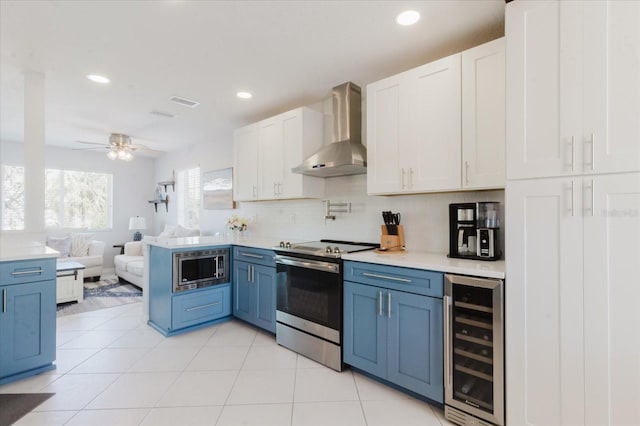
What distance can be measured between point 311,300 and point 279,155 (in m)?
1.75

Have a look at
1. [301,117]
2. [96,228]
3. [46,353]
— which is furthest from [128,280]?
[301,117]

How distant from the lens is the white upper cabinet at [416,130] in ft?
7.40

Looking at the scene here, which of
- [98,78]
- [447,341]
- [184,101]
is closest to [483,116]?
[447,341]

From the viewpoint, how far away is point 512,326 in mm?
1668

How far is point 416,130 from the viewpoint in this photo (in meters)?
2.43

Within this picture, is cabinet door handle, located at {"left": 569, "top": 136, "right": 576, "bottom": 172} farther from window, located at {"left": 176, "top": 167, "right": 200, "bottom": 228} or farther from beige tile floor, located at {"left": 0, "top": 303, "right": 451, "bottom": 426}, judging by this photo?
window, located at {"left": 176, "top": 167, "right": 200, "bottom": 228}

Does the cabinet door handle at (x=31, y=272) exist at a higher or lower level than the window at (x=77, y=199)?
lower

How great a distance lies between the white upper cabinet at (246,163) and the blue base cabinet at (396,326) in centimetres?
205

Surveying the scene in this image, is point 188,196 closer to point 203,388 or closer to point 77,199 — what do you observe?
point 77,199

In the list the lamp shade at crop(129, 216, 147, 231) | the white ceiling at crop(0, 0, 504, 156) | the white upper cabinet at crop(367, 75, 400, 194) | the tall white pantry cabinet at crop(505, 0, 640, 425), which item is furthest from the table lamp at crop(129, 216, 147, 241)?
the tall white pantry cabinet at crop(505, 0, 640, 425)

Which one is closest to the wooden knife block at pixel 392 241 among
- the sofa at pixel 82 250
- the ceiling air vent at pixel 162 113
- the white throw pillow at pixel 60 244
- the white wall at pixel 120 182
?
the ceiling air vent at pixel 162 113

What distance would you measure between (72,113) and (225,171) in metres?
2.13

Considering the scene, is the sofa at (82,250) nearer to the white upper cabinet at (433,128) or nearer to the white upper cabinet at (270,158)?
the white upper cabinet at (270,158)

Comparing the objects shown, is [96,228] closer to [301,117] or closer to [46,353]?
[46,353]
